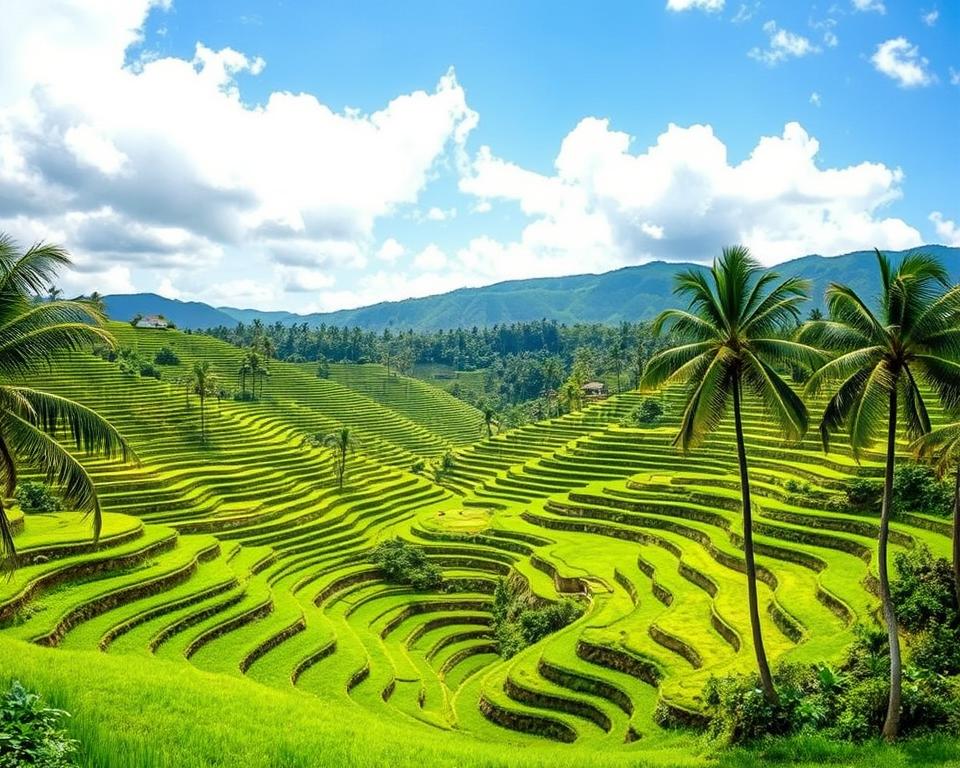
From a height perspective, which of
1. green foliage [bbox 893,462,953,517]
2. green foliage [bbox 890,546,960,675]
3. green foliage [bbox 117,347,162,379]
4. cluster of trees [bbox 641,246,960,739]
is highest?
cluster of trees [bbox 641,246,960,739]

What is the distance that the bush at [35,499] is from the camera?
1452 inches

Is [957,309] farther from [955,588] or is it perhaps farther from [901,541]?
[901,541]

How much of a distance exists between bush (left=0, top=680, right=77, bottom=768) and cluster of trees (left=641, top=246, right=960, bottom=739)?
12.3m

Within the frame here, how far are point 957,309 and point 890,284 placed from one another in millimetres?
1286

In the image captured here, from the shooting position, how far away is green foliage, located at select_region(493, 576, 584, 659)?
30.6m

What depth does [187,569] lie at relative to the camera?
30.5 meters

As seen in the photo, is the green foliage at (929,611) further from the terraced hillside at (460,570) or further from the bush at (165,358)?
the bush at (165,358)

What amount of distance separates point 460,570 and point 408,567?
3873mm

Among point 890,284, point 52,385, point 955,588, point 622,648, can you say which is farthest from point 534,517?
point 52,385

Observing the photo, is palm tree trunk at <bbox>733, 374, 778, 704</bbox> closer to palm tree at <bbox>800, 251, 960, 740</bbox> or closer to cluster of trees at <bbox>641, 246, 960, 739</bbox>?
cluster of trees at <bbox>641, 246, 960, 739</bbox>

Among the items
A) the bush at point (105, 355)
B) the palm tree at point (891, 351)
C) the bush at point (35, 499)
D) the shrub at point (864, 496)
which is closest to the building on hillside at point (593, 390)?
the bush at point (105, 355)

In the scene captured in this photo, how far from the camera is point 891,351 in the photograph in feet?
46.2

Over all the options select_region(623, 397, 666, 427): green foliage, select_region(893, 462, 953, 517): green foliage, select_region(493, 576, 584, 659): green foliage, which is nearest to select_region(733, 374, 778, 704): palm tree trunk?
select_region(493, 576, 584, 659): green foliage

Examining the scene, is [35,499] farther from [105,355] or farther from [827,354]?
[105,355]
